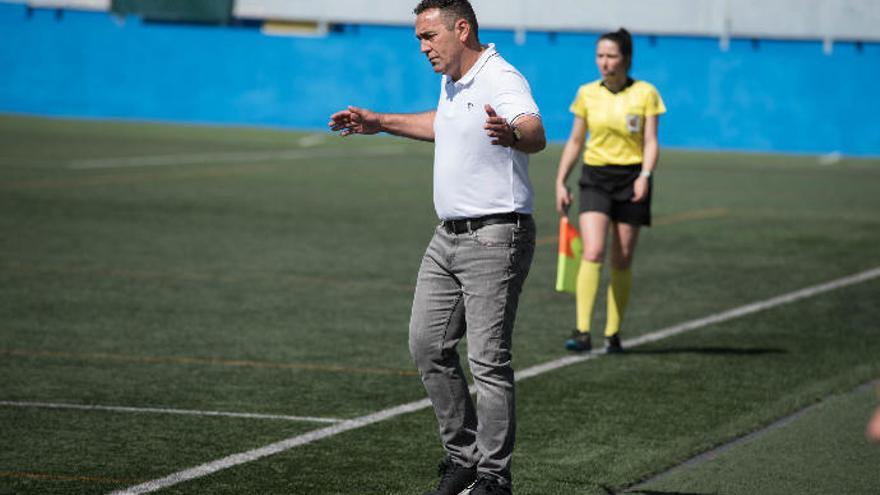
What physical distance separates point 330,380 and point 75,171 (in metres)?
17.1

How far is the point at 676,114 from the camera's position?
40156 millimetres

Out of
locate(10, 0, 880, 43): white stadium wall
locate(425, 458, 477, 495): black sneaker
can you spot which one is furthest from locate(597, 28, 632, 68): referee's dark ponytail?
locate(10, 0, 880, 43): white stadium wall

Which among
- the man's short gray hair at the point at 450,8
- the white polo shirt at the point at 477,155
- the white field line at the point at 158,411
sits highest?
the man's short gray hair at the point at 450,8

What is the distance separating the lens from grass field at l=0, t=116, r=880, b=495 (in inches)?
301

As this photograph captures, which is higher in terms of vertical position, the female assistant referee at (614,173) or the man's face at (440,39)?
the man's face at (440,39)

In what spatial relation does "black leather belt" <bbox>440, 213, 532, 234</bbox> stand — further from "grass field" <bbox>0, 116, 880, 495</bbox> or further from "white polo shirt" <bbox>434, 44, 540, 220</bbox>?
"grass field" <bbox>0, 116, 880, 495</bbox>

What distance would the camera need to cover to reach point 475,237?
6672 millimetres

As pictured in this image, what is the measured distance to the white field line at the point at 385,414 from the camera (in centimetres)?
724

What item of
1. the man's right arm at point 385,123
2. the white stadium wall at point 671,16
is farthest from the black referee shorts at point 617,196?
the white stadium wall at point 671,16

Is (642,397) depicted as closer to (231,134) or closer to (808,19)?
(231,134)

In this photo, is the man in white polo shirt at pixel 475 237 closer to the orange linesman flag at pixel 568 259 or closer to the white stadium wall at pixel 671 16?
the orange linesman flag at pixel 568 259

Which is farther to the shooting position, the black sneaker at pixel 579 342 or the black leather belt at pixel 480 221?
the black sneaker at pixel 579 342

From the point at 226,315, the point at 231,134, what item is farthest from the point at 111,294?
the point at 231,134

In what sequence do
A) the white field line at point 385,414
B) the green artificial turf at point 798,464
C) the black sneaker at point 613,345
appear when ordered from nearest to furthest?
the white field line at point 385,414, the green artificial turf at point 798,464, the black sneaker at point 613,345
